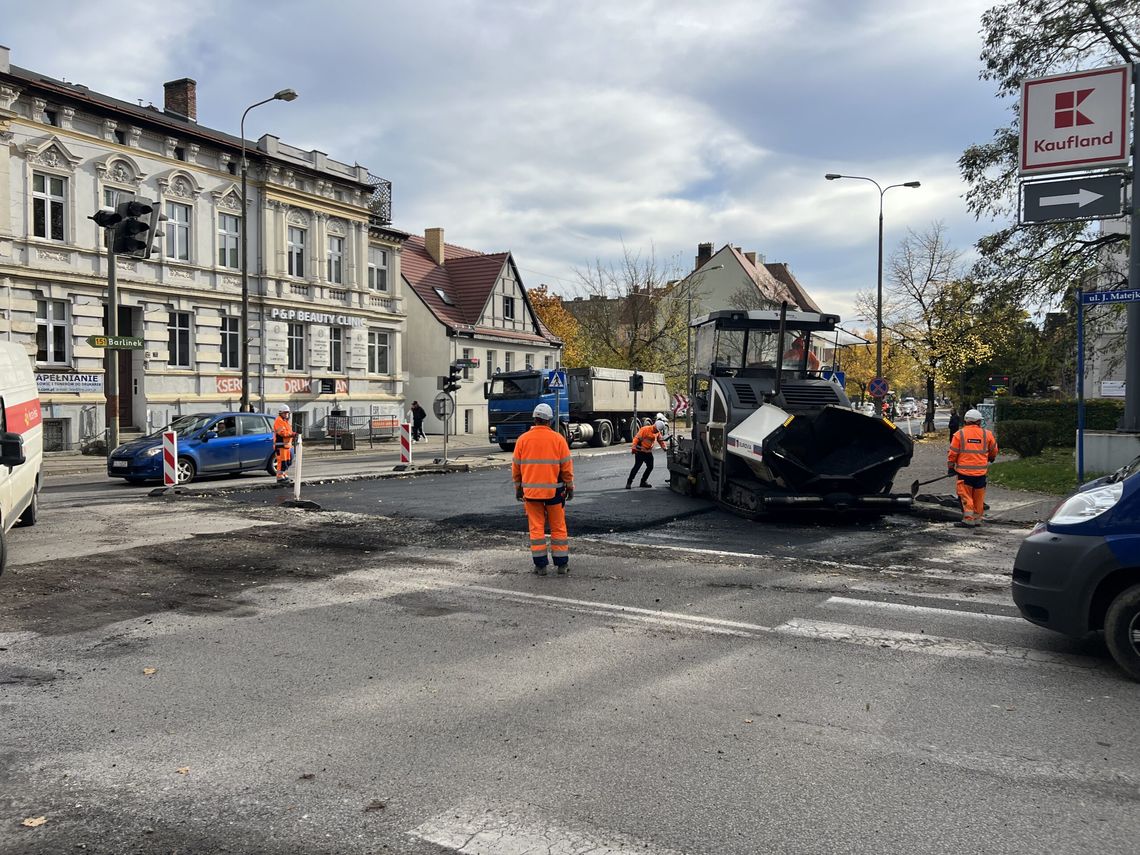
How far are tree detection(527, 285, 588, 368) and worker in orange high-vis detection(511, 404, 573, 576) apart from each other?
51846 millimetres

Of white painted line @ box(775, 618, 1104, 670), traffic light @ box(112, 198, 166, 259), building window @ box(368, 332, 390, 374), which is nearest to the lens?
white painted line @ box(775, 618, 1104, 670)

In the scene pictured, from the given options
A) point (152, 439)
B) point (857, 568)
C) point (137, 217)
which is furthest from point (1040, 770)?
point (152, 439)

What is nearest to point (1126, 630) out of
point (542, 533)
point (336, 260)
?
point (542, 533)

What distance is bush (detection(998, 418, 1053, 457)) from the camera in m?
21.5

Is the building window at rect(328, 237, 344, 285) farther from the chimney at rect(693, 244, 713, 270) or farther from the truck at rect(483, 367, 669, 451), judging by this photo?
the chimney at rect(693, 244, 713, 270)

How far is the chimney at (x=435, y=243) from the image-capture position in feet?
164

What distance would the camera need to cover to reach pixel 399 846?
3320mm

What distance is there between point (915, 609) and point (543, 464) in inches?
139

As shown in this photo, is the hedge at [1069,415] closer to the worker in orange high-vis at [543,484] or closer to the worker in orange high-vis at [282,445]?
the worker in orange high-vis at [282,445]

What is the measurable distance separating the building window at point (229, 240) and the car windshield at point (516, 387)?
10650 millimetres

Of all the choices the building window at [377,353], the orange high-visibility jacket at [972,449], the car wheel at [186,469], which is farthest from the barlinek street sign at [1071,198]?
the building window at [377,353]

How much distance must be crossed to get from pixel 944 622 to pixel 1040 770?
114 inches

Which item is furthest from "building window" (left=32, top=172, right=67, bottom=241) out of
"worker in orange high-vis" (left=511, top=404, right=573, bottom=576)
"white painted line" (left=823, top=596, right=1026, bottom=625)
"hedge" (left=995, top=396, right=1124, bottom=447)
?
"hedge" (left=995, top=396, right=1124, bottom=447)

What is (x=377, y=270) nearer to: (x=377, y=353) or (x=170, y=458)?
(x=377, y=353)
